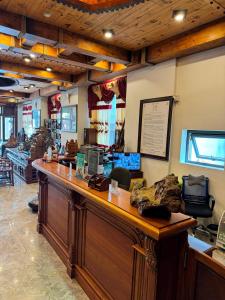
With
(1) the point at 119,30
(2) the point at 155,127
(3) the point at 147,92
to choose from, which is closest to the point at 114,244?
(2) the point at 155,127

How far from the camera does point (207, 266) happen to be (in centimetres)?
125

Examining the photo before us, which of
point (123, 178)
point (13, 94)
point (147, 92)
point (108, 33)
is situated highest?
point (108, 33)

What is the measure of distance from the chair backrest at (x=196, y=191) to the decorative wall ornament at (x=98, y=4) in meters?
2.51

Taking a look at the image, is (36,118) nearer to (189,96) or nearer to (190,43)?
(189,96)

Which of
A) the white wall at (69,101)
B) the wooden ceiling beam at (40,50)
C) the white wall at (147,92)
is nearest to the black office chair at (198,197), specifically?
the white wall at (147,92)

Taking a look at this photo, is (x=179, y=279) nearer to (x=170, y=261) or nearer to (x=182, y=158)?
(x=170, y=261)

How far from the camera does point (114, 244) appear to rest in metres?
1.80

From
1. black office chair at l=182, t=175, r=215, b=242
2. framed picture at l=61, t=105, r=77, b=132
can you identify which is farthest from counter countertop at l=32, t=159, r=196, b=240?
framed picture at l=61, t=105, r=77, b=132

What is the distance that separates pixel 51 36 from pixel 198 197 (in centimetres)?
317

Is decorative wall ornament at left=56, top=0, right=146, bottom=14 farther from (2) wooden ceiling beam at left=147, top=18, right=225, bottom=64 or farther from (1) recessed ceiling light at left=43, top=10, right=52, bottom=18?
(2) wooden ceiling beam at left=147, top=18, right=225, bottom=64

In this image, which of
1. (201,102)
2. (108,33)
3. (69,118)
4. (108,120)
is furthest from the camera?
(69,118)

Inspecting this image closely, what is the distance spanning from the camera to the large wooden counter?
1.35 meters

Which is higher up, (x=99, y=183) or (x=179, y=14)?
(x=179, y=14)

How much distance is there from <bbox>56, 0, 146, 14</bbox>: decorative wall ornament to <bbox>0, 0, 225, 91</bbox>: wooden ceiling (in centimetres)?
11
